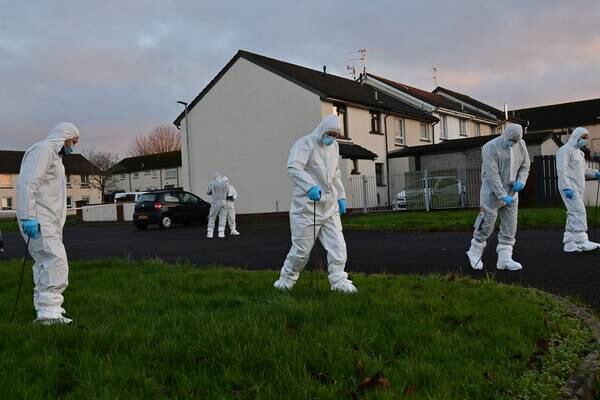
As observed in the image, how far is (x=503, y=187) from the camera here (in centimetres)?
855

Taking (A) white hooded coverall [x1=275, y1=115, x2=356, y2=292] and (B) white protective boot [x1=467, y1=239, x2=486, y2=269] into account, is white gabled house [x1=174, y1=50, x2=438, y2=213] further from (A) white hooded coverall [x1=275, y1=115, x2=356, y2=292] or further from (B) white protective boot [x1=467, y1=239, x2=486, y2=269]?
(A) white hooded coverall [x1=275, y1=115, x2=356, y2=292]

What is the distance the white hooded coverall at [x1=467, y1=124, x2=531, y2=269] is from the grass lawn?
2.40m

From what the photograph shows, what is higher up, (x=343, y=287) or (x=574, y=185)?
(x=574, y=185)

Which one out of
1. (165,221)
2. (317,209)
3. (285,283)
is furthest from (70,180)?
(317,209)

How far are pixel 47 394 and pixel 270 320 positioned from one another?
1.79m

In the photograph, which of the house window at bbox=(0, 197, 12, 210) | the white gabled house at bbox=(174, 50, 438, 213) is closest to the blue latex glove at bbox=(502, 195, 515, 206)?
the white gabled house at bbox=(174, 50, 438, 213)

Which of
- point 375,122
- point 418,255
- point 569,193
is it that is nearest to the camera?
point 569,193

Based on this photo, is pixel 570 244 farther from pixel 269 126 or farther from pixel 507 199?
pixel 269 126

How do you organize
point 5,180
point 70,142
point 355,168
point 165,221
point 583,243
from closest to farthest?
point 70,142, point 583,243, point 165,221, point 355,168, point 5,180

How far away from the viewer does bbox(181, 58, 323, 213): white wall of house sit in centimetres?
3050

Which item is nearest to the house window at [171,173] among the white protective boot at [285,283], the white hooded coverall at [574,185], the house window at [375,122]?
the house window at [375,122]

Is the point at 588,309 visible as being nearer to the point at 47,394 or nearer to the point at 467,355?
the point at 467,355

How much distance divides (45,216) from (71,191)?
69.6 m

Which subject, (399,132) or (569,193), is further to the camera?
(399,132)
